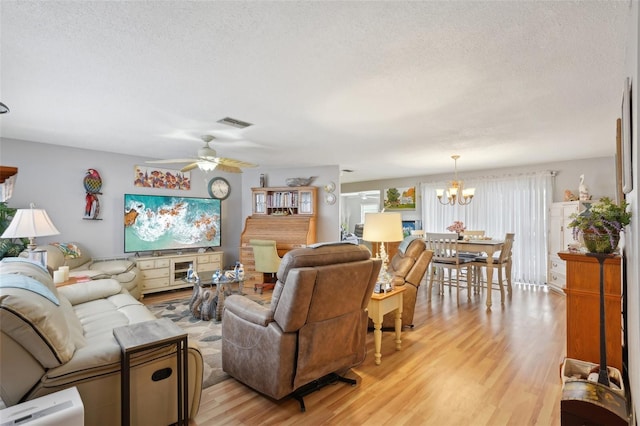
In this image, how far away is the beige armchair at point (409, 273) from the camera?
11.0 feet

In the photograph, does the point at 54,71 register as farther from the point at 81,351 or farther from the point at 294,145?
the point at 294,145

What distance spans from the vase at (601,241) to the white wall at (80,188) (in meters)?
4.03

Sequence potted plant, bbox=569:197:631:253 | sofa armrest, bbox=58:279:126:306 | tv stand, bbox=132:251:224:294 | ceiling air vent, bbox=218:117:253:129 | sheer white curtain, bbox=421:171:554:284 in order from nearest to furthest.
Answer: potted plant, bbox=569:197:631:253 → sofa armrest, bbox=58:279:126:306 → ceiling air vent, bbox=218:117:253:129 → tv stand, bbox=132:251:224:294 → sheer white curtain, bbox=421:171:554:284

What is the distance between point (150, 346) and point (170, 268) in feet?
12.6

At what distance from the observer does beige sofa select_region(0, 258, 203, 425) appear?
137 centimetres

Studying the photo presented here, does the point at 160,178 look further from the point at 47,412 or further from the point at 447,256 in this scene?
the point at 447,256

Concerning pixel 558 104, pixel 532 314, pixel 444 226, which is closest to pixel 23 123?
pixel 558 104

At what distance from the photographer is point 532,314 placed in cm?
394

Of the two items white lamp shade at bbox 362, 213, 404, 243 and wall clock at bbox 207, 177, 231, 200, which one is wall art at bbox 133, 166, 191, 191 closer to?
wall clock at bbox 207, 177, 231, 200

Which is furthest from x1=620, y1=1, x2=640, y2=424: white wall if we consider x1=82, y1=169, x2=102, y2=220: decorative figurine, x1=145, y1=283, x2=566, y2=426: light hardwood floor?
x1=82, y1=169, x2=102, y2=220: decorative figurine

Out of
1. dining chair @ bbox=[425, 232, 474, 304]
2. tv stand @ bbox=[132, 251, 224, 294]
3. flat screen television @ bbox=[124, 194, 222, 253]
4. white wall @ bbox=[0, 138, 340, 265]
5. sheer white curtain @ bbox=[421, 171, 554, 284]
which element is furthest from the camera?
sheer white curtain @ bbox=[421, 171, 554, 284]

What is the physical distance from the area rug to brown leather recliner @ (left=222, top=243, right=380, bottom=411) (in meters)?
0.26

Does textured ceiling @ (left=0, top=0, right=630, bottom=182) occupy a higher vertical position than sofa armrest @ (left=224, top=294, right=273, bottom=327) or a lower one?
higher

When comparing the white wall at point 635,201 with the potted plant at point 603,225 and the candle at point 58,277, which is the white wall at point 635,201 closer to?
the potted plant at point 603,225
